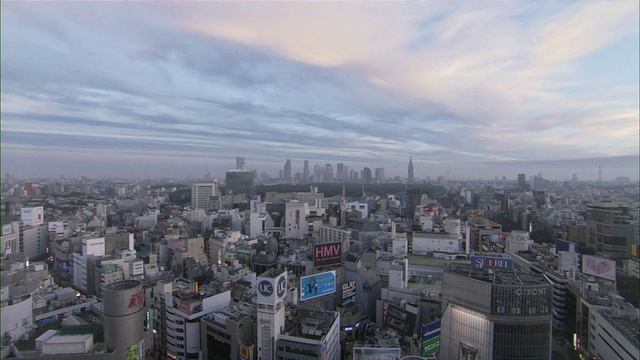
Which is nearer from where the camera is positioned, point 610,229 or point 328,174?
point 610,229

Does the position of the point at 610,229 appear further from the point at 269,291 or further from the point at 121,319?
the point at 121,319

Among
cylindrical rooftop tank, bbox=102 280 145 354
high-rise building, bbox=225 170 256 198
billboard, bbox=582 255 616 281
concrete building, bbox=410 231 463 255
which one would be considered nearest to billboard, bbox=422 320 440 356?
cylindrical rooftop tank, bbox=102 280 145 354

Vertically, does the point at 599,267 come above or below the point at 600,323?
above

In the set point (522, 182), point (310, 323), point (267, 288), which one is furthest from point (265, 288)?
point (522, 182)

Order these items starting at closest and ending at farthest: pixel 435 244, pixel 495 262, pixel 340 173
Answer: pixel 495 262 → pixel 435 244 → pixel 340 173

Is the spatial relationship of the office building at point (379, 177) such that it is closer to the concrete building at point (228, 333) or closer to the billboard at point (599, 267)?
the billboard at point (599, 267)

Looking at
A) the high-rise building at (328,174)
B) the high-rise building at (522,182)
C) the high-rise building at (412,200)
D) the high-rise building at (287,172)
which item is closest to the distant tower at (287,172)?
the high-rise building at (287,172)
